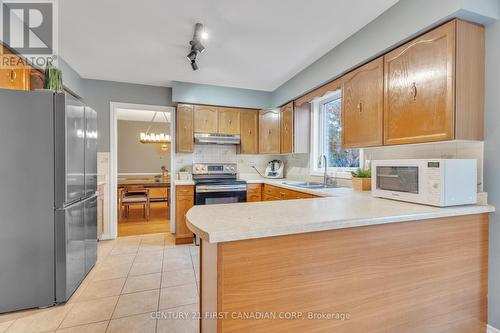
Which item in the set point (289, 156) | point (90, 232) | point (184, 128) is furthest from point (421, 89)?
point (90, 232)

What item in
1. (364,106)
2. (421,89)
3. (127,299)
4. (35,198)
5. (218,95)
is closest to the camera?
(421,89)

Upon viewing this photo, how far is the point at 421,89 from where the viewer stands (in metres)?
1.72

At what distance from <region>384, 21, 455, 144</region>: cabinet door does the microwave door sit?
23 centimetres

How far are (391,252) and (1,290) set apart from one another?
9.13ft

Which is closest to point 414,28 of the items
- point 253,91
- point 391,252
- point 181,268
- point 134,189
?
point 391,252

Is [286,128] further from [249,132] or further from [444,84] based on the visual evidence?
[444,84]

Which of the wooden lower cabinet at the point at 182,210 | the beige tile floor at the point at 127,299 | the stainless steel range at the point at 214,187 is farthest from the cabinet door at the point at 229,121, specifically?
the beige tile floor at the point at 127,299

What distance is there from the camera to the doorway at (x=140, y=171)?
381cm

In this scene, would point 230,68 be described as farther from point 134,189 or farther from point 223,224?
point 134,189

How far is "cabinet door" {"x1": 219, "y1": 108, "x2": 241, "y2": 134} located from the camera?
4.06 metres

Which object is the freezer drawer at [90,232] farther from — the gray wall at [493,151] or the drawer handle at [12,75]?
the gray wall at [493,151]

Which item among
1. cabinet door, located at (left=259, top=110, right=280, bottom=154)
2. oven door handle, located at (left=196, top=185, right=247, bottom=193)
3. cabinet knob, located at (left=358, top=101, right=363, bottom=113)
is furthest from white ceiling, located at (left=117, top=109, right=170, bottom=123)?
cabinet knob, located at (left=358, top=101, right=363, bottom=113)

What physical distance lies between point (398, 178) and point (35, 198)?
281 cm

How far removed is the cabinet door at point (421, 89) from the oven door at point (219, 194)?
2268 mm
